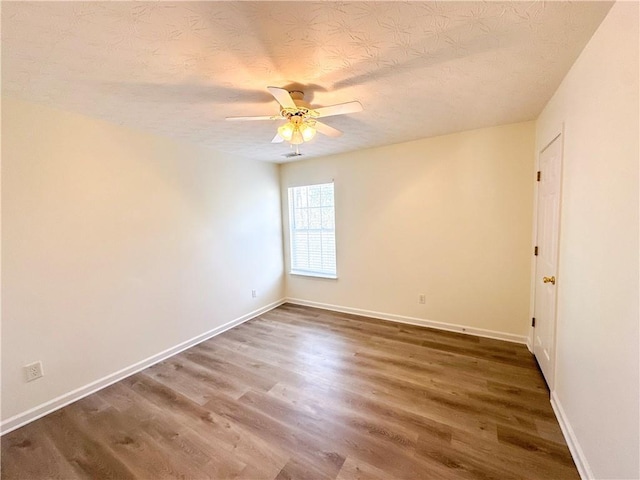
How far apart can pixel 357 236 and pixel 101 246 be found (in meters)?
2.83

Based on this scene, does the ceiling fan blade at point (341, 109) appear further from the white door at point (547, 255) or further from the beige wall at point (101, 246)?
the beige wall at point (101, 246)

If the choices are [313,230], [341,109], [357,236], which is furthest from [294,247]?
[341,109]

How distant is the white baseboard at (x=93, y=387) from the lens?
1.92 meters

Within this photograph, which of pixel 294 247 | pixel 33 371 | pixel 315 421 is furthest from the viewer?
pixel 294 247

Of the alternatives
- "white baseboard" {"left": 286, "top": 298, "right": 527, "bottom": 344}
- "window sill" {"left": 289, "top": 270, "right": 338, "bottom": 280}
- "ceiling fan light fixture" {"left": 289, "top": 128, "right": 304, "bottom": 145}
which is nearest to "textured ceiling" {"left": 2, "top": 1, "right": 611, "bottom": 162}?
"ceiling fan light fixture" {"left": 289, "top": 128, "right": 304, "bottom": 145}

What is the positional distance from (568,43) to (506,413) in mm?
2301

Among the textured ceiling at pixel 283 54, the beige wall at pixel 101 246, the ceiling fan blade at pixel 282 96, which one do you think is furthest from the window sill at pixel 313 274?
the ceiling fan blade at pixel 282 96

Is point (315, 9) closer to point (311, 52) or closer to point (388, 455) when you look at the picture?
point (311, 52)

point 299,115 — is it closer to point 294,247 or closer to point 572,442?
point 572,442

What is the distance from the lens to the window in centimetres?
406

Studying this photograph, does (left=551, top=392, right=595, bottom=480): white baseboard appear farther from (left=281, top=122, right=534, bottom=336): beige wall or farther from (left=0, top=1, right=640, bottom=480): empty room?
(left=281, top=122, right=534, bottom=336): beige wall

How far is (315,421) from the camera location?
6.17 feet

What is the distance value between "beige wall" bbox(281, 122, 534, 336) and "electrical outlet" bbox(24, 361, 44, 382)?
309 centimetres

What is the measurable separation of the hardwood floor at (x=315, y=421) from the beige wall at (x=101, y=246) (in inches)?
14.7
